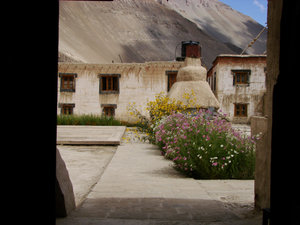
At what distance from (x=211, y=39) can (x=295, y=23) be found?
94408mm

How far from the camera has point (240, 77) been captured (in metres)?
23.5


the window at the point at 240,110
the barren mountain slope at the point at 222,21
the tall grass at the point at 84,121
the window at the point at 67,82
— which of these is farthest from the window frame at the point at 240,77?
the barren mountain slope at the point at 222,21

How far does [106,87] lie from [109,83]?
1.06 ft

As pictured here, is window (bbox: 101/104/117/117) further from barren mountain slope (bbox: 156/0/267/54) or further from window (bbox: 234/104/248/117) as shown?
barren mountain slope (bbox: 156/0/267/54)

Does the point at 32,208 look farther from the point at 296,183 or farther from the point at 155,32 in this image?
the point at 155,32

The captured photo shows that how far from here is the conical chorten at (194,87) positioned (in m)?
13.2

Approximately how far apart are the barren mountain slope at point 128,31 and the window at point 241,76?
33.5m

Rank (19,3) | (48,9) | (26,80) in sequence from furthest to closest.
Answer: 1. (48,9)
2. (26,80)
3. (19,3)

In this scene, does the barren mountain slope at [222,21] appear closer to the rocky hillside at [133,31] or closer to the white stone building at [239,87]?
the rocky hillside at [133,31]

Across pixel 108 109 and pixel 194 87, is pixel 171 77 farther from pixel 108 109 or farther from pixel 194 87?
pixel 194 87

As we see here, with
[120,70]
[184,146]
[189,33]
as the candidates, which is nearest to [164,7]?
[189,33]

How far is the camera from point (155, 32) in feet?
293

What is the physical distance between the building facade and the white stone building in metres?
5.45

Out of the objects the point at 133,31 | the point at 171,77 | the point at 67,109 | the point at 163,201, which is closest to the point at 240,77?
the point at 171,77
